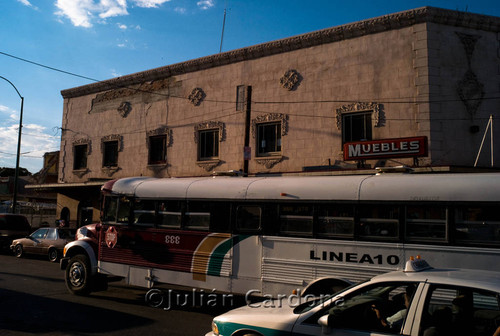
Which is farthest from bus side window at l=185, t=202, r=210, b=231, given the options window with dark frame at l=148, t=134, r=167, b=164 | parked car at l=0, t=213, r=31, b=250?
parked car at l=0, t=213, r=31, b=250

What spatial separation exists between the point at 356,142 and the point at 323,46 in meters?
4.47

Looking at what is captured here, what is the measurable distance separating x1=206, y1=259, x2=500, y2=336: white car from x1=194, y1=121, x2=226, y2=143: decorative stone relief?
47.2 feet

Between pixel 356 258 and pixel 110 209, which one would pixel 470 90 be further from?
pixel 110 209

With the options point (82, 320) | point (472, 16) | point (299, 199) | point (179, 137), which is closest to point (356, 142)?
point (472, 16)

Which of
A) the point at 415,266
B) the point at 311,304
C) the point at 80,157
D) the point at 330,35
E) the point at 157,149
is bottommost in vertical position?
the point at 311,304

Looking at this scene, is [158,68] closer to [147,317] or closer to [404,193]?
[147,317]

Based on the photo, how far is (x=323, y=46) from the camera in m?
16.7

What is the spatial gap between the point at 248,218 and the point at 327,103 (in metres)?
9.14

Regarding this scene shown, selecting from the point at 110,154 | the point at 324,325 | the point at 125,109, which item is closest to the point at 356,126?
the point at 324,325

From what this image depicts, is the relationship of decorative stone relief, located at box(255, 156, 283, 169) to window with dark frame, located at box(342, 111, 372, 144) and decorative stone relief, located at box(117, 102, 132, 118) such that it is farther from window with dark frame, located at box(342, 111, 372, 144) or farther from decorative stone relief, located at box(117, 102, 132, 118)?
decorative stone relief, located at box(117, 102, 132, 118)

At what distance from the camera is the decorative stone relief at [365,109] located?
15109 millimetres

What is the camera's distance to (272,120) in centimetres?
1752

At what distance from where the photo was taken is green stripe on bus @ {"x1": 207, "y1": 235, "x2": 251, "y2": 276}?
27.8ft

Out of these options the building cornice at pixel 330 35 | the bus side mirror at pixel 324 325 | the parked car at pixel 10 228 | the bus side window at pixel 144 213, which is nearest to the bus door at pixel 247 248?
the bus side window at pixel 144 213
